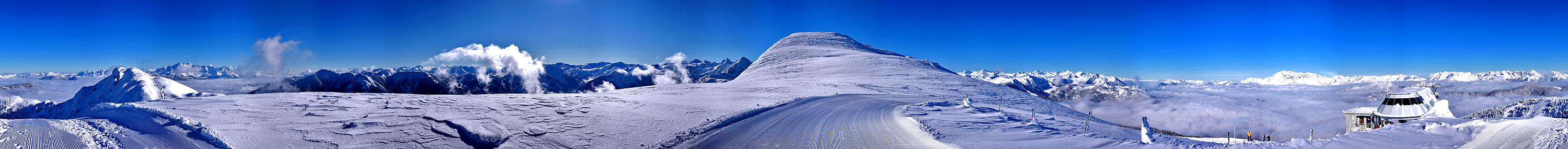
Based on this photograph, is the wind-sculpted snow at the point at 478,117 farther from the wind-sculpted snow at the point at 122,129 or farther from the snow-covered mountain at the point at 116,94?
the snow-covered mountain at the point at 116,94

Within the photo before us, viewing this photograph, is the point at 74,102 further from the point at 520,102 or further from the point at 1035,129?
the point at 1035,129

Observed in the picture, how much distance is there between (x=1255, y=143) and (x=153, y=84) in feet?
92.0

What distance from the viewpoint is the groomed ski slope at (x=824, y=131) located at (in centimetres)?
1302

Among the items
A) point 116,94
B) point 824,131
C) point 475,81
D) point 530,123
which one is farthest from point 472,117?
point 475,81

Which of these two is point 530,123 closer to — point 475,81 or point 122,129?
point 122,129

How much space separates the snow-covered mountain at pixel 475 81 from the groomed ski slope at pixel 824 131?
17108 mm

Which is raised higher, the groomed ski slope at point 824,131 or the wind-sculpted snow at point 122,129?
the wind-sculpted snow at point 122,129

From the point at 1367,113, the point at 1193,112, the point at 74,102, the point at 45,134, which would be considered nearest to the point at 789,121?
the point at 45,134

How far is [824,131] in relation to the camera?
15273mm

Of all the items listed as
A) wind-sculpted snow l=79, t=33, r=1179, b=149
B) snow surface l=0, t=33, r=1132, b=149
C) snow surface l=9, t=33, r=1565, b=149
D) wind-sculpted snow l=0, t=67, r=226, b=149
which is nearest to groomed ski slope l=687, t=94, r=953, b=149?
snow surface l=9, t=33, r=1565, b=149

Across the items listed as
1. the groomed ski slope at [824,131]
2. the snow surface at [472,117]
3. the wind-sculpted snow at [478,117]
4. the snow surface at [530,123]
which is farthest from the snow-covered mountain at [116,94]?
the groomed ski slope at [824,131]

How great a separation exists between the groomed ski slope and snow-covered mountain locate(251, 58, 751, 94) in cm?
1711

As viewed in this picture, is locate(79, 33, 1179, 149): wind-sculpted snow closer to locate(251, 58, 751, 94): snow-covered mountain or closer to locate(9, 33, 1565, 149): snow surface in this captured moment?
locate(9, 33, 1565, 149): snow surface

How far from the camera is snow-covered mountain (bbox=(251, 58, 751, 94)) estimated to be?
81812 mm
